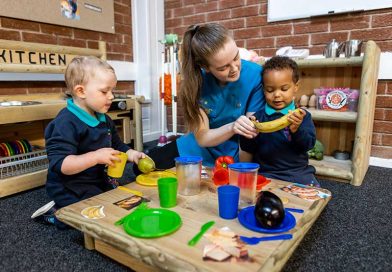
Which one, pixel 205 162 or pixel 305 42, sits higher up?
pixel 305 42

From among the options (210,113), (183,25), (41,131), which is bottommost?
(41,131)

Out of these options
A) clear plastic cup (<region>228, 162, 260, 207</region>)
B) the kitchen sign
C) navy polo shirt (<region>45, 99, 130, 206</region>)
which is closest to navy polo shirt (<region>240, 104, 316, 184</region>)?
clear plastic cup (<region>228, 162, 260, 207</region>)

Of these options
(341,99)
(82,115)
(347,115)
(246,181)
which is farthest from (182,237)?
(341,99)

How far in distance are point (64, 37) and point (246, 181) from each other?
6.72ft

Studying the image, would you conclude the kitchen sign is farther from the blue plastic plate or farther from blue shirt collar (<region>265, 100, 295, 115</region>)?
the blue plastic plate

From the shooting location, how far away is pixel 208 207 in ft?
2.95

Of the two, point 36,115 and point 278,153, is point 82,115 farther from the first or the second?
point 278,153

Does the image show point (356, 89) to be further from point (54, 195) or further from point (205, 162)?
point (54, 195)

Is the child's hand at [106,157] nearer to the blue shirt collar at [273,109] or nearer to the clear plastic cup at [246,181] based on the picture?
the clear plastic cup at [246,181]

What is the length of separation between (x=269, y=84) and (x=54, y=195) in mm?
1012

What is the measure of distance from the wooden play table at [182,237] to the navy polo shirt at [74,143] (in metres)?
0.27

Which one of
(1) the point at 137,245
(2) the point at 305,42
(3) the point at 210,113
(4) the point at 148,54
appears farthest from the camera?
(4) the point at 148,54

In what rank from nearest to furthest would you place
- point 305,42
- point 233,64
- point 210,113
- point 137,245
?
point 137,245 < point 233,64 < point 210,113 < point 305,42

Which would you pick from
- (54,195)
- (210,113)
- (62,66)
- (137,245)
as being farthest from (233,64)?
(62,66)
